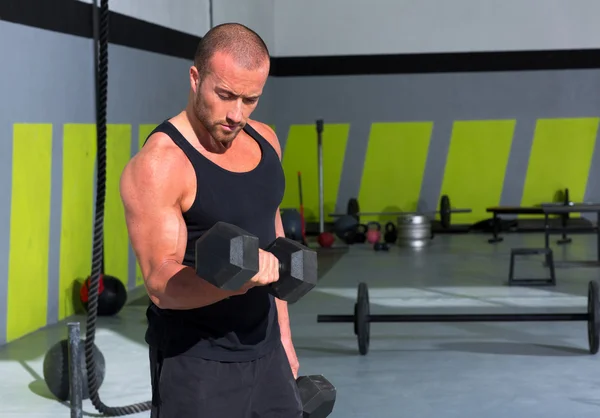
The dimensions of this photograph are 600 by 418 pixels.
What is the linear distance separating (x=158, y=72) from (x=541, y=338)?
3.36 m

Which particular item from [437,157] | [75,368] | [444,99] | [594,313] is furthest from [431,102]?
[75,368]

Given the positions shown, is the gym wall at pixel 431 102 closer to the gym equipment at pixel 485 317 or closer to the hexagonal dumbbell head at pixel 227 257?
the gym equipment at pixel 485 317

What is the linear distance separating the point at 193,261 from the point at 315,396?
418 mm

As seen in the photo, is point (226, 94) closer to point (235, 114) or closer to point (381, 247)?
point (235, 114)

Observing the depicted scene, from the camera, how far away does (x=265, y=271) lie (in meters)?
1.43

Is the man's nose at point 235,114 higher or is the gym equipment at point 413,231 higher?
the man's nose at point 235,114

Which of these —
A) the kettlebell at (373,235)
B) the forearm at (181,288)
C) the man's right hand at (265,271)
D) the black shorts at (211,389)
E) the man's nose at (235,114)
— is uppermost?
the man's nose at (235,114)

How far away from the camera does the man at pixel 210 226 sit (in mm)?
1582

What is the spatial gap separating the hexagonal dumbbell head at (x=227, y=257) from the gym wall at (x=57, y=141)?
3.40m

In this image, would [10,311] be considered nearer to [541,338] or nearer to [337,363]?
[337,363]

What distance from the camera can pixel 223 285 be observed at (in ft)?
4.52

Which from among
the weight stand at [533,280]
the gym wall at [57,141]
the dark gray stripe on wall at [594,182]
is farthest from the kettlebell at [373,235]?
the gym wall at [57,141]

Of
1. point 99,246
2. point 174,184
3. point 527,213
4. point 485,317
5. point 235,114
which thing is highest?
point 235,114

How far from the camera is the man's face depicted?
5.22 ft
